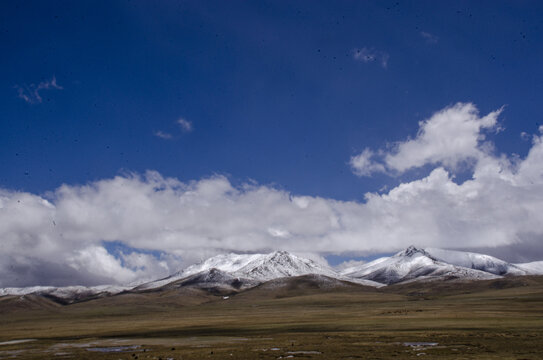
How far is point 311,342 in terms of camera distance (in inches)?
2105

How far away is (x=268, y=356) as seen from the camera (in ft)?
134

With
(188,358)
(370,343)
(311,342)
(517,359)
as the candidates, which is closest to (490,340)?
(370,343)

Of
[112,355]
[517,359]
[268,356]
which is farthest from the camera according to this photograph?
[112,355]

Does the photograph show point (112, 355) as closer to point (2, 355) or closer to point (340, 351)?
point (2, 355)

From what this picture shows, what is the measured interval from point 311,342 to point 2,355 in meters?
35.1

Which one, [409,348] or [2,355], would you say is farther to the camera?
[2,355]

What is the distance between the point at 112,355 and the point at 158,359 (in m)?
8.76

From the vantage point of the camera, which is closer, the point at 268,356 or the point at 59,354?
the point at 268,356

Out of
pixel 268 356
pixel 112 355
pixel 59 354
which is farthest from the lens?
pixel 59 354

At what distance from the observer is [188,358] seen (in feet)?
136

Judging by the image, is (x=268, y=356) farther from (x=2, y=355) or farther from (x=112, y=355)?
(x=2, y=355)

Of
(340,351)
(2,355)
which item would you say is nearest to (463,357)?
(340,351)

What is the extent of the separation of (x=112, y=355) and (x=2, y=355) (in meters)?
14.9

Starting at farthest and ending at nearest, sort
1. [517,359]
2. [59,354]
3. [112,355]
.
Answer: [59,354] → [112,355] → [517,359]
